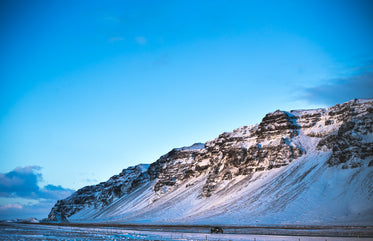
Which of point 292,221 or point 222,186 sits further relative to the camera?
point 222,186

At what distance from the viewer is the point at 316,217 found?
107m

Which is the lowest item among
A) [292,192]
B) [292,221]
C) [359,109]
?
[292,221]

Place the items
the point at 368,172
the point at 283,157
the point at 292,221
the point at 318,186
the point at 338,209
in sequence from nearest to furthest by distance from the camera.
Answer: the point at 292,221
the point at 338,209
the point at 368,172
the point at 318,186
the point at 283,157

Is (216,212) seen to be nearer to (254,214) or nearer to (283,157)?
(254,214)

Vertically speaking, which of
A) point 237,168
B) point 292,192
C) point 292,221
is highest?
point 237,168

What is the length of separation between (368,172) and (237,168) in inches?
3215

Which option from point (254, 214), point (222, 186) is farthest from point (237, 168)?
point (254, 214)

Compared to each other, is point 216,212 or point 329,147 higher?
point 329,147

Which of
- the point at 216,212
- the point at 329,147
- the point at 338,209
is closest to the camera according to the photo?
the point at 338,209

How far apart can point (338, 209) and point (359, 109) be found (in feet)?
237

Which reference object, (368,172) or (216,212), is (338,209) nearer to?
(368,172)

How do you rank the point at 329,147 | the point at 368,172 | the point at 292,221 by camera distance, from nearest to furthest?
the point at 292,221 → the point at 368,172 → the point at 329,147

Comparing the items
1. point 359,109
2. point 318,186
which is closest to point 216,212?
point 318,186

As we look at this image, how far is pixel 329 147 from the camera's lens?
536ft
